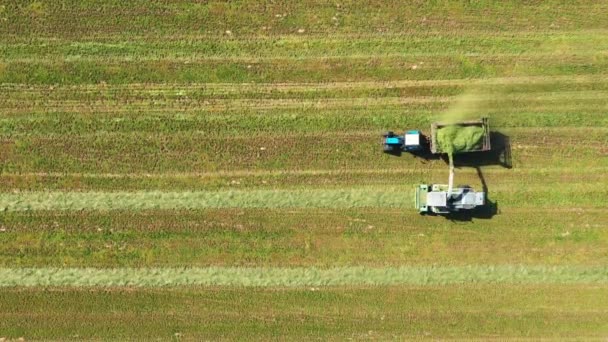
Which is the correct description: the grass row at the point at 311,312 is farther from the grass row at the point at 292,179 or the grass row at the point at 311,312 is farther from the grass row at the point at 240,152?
the grass row at the point at 240,152

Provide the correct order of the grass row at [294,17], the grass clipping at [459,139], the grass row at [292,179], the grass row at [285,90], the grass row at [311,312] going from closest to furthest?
1. the grass clipping at [459,139]
2. the grass row at [311,312]
3. the grass row at [292,179]
4. the grass row at [285,90]
5. the grass row at [294,17]

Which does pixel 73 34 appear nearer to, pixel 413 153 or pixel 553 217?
pixel 413 153

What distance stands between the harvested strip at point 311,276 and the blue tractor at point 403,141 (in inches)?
126

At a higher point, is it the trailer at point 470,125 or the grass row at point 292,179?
the trailer at point 470,125

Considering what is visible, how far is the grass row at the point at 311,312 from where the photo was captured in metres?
15.4

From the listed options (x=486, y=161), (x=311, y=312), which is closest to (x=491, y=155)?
(x=486, y=161)

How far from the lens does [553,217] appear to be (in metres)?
15.6

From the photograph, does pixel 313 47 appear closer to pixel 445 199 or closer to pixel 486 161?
pixel 445 199

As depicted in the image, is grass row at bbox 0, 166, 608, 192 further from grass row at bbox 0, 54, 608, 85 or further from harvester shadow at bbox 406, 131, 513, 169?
grass row at bbox 0, 54, 608, 85

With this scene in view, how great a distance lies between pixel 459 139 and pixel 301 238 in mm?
4908

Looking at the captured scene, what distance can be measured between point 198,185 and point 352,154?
4234 millimetres

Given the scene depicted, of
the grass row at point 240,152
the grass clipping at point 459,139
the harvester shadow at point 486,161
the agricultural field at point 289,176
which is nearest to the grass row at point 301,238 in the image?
the agricultural field at point 289,176

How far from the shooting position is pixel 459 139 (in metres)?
15.1

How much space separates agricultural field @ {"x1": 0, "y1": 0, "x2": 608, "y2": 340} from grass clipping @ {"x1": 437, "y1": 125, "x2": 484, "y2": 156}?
Answer: 0.68 meters
